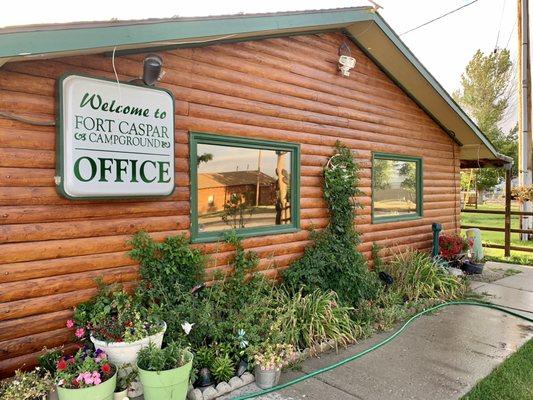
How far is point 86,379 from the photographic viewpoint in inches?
107

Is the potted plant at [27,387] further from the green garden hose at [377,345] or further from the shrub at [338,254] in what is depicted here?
the shrub at [338,254]

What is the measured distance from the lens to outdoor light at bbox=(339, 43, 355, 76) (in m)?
5.99

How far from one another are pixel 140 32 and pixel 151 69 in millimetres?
381

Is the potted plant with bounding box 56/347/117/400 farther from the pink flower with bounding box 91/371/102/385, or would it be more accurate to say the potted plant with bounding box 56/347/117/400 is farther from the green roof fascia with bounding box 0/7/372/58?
the green roof fascia with bounding box 0/7/372/58

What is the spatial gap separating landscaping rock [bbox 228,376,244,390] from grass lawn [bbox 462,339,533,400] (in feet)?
6.42

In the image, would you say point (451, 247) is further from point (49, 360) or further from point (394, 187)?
point (49, 360)

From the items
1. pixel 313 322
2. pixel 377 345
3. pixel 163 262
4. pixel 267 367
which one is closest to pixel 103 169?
pixel 163 262

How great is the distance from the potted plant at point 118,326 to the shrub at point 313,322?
1.35m

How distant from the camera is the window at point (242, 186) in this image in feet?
14.8

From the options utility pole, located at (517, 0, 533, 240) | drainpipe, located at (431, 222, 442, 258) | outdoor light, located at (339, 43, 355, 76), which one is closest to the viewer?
outdoor light, located at (339, 43, 355, 76)

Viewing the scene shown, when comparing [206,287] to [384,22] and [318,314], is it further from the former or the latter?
[384,22]

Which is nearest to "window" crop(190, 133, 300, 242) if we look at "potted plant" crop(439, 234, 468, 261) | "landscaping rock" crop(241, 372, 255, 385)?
"landscaping rock" crop(241, 372, 255, 385)

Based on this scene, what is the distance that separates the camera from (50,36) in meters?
2.69

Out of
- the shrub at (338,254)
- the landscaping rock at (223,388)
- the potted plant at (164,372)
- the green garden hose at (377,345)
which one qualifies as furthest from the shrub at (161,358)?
the shrub at (338,254)
